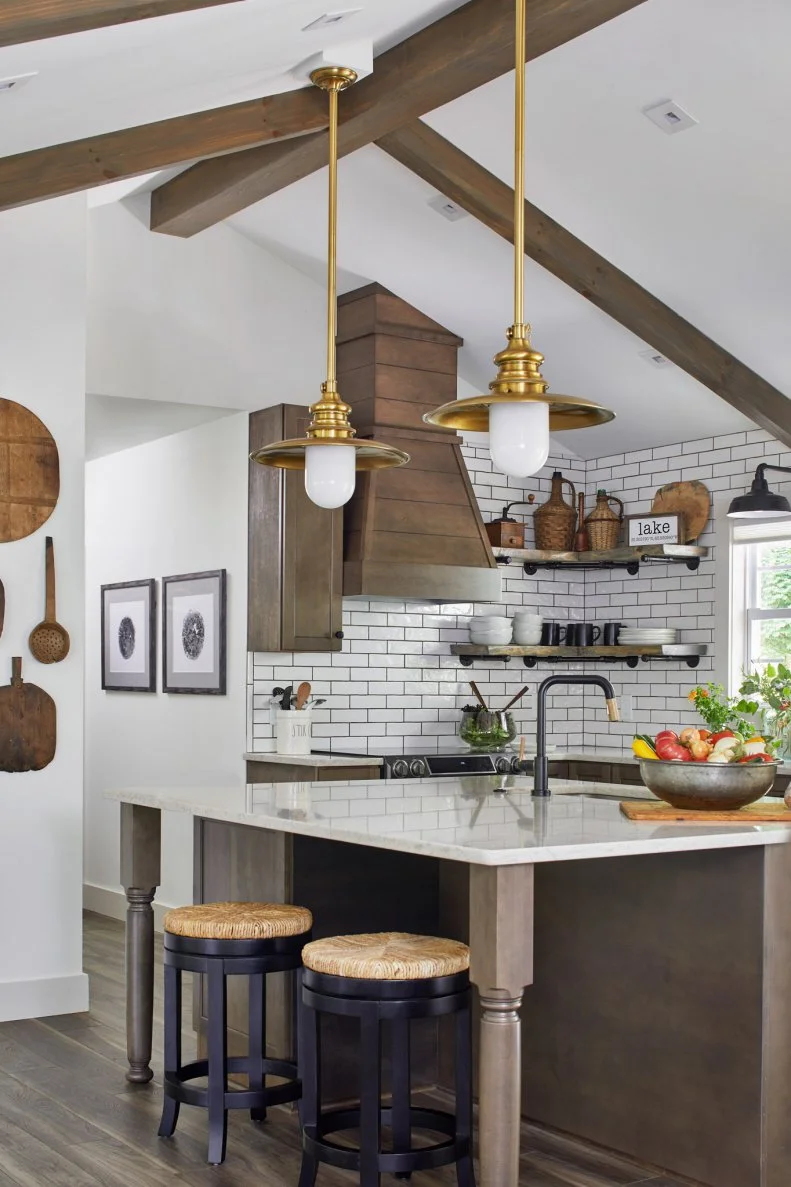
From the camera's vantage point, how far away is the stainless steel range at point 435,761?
6039 mm

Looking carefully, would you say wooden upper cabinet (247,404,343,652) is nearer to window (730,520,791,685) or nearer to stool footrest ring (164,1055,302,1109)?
window (730,520,791,685)

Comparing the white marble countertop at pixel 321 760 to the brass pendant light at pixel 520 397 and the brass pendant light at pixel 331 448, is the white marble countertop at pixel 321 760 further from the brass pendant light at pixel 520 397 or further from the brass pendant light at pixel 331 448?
the brass pendant light at pixel 520 397

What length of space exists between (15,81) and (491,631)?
411 centimetres

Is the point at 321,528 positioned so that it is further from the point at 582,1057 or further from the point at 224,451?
the point at 582,1057

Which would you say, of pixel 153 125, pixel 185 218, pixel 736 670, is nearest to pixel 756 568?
pixel 736 670

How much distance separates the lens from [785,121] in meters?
4.59

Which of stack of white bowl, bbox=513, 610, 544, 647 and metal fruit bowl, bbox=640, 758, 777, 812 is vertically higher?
stack of white bowl, bbox=513, 610, 544, 647

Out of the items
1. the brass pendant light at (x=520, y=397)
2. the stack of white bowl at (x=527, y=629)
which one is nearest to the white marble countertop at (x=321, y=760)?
the stack of white bowl at (x=527, y=629)

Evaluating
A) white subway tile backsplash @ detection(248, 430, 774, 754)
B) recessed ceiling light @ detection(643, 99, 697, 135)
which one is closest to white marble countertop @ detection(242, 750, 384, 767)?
white subway tile backsplash @ detection(248, 430, 774, 754)

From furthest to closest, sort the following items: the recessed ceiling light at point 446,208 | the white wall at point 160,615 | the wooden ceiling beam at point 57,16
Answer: the white wall at point 160,615 < the recessed ceiling light at point 446,208 < the wooden ceiling beam at point 57,16

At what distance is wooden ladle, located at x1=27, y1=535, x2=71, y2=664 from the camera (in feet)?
17.4

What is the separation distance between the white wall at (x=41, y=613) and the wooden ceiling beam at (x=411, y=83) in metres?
0.60

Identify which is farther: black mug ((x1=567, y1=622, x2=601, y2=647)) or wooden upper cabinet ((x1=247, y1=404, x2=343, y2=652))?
black mug ((x1=567, y1=622, x2=601, y2=647))

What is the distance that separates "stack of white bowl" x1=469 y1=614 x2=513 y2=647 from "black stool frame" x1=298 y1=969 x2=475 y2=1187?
388 centimetres
